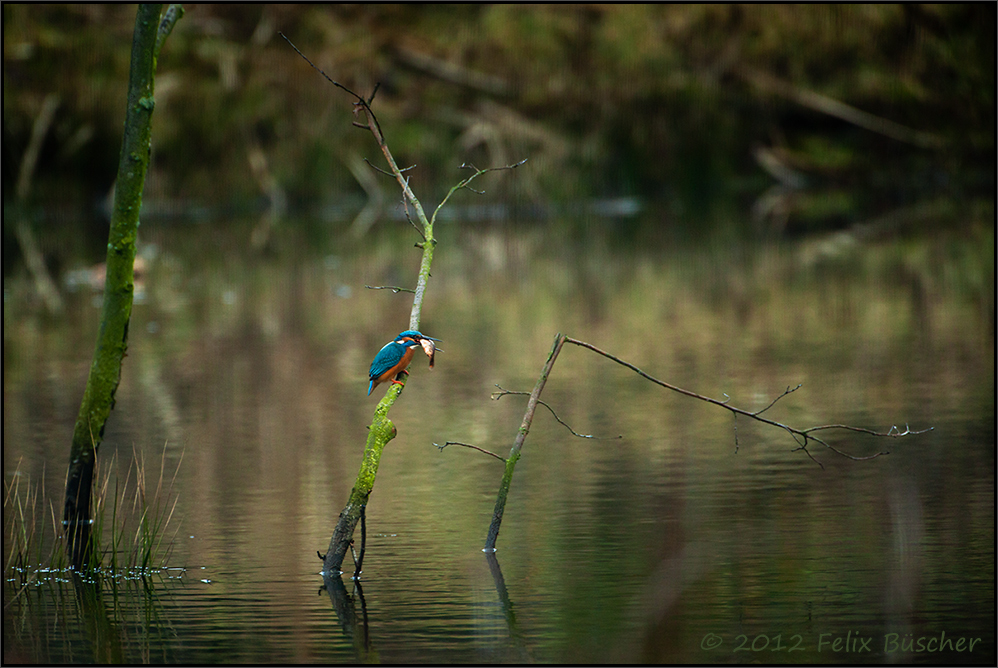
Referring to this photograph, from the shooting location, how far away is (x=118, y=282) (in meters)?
7.46

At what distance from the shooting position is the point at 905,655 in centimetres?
559

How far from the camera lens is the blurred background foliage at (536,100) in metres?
34.8

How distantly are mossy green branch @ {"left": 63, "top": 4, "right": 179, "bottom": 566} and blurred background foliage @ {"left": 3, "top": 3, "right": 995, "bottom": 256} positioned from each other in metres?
26.8

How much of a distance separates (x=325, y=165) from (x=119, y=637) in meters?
31.1

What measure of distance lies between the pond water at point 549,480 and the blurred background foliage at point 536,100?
17.0m

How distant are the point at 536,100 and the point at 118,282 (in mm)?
28957

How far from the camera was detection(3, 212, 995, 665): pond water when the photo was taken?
6.05 metres

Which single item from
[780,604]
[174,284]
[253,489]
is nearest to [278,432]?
[253,489]

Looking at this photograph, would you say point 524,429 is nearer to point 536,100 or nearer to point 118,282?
point 118,282

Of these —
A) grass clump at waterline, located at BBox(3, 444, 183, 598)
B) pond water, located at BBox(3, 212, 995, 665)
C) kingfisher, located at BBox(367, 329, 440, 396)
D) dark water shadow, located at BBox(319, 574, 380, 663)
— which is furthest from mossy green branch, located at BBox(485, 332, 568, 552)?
grass clump at waterline, located at BBox(3, 444, 183, 598)

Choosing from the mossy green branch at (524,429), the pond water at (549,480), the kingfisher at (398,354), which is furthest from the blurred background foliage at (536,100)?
the kingfisher at (398,354)

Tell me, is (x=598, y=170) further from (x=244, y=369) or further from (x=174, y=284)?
(x=244, y=369)

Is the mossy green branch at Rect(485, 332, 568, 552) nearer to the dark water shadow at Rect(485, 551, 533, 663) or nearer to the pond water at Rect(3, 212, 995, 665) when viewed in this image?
the dark water shadow at Rect(485, 551, 533, 663)

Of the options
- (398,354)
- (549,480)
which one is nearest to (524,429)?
(398,354)
